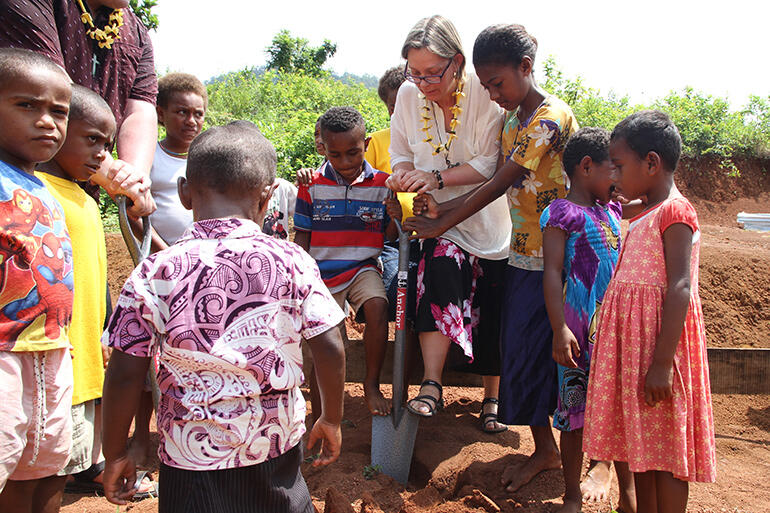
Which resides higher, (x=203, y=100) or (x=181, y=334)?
(x=203, y=100)

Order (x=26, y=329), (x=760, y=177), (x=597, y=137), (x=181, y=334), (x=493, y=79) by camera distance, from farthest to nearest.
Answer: (x=760, y=177)
(x=493, y=79)
(x=597, y=137)
(x=26, y=329)
(x=181, y=334)

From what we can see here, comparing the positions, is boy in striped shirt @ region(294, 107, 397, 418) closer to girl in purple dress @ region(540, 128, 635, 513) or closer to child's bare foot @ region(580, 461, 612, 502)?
girl in purple dress @ region(540, 128, 635, 513)

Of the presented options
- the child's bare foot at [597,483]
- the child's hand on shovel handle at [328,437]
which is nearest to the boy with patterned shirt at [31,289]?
the child's hand on shovel handle at [328,437]

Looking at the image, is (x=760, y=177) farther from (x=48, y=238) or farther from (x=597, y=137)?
(x=48, y=238)

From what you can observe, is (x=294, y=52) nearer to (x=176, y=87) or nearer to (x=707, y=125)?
(x=707, y=125)

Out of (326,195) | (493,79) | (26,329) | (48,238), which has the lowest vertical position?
(26,329)

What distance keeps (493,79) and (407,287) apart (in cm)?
123

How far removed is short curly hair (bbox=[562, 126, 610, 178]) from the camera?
9.44 feet

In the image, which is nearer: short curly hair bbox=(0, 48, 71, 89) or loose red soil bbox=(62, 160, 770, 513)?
short curly hair bbox=(0, 48, 71, 89)

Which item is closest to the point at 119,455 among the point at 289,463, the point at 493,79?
the point at 289,463

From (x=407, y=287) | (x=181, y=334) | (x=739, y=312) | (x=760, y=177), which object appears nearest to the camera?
(x=181, y=334)

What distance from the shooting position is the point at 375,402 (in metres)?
3.34

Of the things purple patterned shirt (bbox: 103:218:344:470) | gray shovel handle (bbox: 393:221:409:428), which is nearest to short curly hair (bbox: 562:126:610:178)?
gray shovel handle (bbox: 393:221:409:428)

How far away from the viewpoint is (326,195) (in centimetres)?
354
